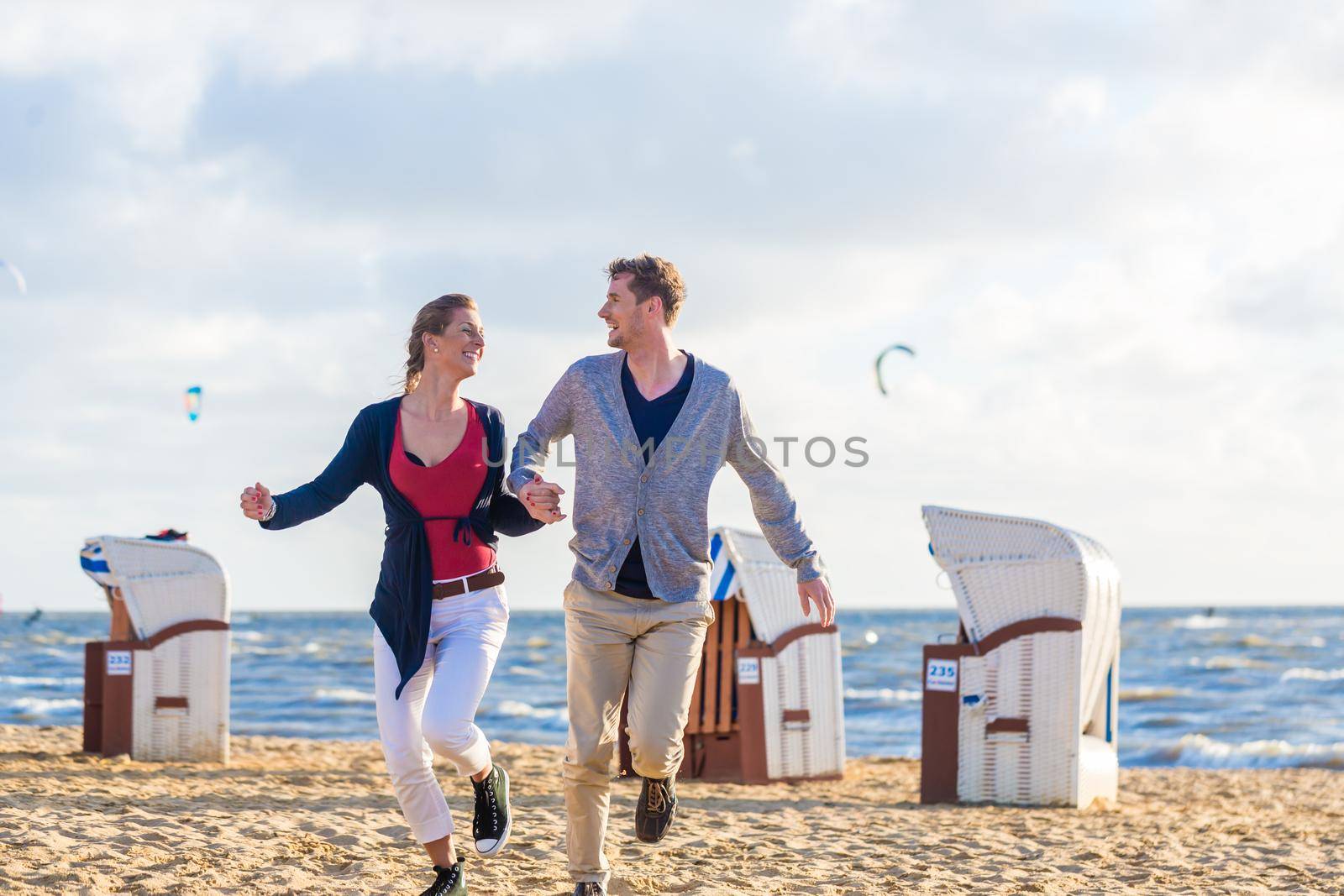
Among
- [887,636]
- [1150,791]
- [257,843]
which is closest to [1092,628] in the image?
[1150,791]

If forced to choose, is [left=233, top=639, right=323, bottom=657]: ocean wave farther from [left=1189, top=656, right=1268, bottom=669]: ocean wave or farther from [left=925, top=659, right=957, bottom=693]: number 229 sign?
[left=925, top=659, right=957, bottom=693]: number 229 sign

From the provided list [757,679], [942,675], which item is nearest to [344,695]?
[757,679]

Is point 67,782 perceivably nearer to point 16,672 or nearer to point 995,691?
point 995,691

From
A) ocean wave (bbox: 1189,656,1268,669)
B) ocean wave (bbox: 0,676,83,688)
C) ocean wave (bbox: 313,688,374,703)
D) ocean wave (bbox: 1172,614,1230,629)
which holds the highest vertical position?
ocean wave (bbox: 313,688,374,703)

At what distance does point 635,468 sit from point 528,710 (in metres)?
15.3

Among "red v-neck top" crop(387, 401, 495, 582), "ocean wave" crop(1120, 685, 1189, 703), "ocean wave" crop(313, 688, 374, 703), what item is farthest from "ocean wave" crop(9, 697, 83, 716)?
"red v-neck top" crop(387, 401, 495, 582)

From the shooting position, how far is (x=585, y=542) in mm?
3863

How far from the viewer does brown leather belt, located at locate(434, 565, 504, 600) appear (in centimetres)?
398

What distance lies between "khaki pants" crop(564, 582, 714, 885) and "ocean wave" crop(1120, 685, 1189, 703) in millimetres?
18360

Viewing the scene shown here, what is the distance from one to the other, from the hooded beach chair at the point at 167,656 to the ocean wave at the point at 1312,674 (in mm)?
22025

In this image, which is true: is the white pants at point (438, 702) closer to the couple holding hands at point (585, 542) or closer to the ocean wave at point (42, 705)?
the couple holding hands at point (585, 542)

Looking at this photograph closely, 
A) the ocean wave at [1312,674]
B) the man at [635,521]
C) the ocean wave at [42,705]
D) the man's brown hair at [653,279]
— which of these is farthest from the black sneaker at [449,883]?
the ocean wave at [1312,674]

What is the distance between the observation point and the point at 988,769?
7.68 m

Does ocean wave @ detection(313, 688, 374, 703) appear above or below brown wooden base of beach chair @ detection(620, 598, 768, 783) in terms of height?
below
